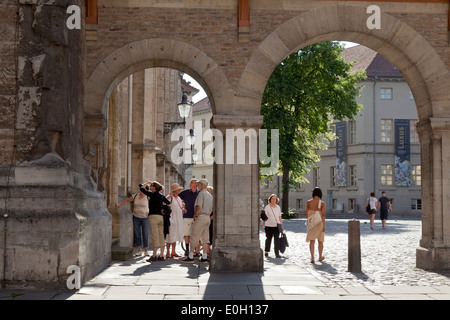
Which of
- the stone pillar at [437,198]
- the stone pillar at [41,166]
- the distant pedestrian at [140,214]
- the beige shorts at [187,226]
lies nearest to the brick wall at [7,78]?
Answer: the stone pillar at [41,166]

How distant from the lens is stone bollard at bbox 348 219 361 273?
32.3 ft

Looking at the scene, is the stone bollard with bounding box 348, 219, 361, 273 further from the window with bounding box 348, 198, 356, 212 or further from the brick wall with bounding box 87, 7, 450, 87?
the window with bounding box 348, 198, 356, 212

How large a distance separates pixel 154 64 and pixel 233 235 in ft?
11.2

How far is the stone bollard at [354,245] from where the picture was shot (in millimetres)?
9852

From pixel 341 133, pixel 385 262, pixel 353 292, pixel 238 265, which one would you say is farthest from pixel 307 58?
pixel 353 292

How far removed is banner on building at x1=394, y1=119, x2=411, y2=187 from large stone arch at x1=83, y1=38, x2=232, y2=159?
39.4 m

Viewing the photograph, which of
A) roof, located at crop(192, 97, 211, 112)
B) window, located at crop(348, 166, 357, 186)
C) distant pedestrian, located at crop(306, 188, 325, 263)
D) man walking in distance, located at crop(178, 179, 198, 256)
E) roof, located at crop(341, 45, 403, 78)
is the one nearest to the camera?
distant pedestrian, located at crop(306, 188, 325, 263)

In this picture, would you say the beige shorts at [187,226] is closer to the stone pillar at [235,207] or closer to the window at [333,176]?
the stone pillar at [235,207]

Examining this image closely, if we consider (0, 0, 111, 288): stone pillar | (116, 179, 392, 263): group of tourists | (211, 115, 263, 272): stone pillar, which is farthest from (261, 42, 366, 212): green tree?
(0, 0, 111, 288): stone pillar

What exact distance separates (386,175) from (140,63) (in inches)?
1576

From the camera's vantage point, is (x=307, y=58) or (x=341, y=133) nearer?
(x=307, y=58)

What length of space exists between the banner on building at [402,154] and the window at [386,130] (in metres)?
0.63

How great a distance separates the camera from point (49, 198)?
7.68 metres

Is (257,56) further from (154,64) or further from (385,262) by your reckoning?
(385,262)
